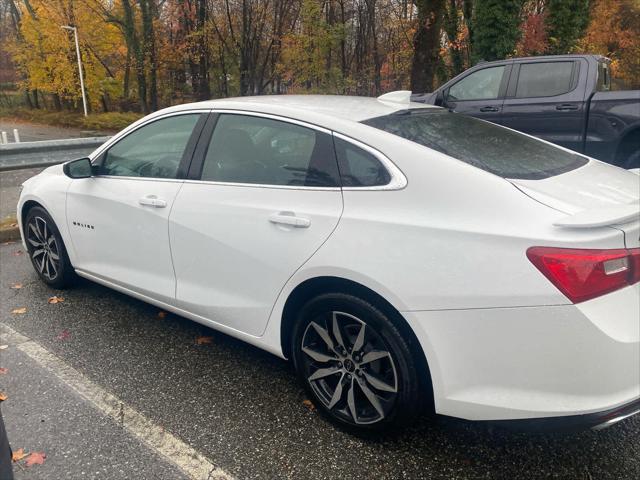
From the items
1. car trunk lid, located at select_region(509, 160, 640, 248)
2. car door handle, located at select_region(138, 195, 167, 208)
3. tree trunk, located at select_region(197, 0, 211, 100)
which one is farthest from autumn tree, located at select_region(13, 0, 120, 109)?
car trunk lid, located at select_region(509, 160, 640, 248)

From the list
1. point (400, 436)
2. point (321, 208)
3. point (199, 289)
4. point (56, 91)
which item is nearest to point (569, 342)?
point (400, 436)

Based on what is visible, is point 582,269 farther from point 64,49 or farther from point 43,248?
point 64,49

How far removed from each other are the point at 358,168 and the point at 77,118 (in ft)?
98.5

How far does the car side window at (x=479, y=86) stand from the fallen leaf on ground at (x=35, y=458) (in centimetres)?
708

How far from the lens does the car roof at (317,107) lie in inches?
105

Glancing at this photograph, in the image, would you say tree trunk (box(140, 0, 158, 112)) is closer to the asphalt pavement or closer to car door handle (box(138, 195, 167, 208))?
car door handle (box(138, 195, 167, 208))

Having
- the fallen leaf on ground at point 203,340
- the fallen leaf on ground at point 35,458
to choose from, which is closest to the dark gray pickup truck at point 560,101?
the fallen leaf on ground at point 203,340

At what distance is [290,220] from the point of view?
8.29ft

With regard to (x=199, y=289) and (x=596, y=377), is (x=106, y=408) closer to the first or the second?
(x=199, y=289)

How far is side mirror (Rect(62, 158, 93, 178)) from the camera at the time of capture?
374 centimetres

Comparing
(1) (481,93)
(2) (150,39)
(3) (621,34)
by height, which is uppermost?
(3) (621,34)

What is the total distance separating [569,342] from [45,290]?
411cm

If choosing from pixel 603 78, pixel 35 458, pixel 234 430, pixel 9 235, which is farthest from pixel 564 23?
pixel 35 458

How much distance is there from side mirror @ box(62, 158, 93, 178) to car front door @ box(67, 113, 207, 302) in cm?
5
